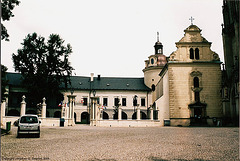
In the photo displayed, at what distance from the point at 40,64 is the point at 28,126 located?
27201mm

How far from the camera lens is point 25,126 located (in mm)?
15375

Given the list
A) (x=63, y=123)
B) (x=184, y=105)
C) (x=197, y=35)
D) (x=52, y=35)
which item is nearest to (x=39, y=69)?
Answer: (x=52, y=35)

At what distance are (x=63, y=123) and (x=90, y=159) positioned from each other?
24152 mm

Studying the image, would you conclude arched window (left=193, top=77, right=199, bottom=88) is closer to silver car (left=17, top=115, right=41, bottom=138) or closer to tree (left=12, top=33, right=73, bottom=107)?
tree (left=12, top=33, right=73, bottom=107)

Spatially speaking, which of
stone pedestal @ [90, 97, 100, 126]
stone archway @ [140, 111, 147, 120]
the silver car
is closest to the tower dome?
stone archway @ [140, 111, 147, 120]

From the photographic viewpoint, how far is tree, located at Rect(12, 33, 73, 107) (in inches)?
1575

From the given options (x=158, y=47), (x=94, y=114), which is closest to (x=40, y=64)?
(x=94, y=114)

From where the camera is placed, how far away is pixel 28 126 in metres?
15.4

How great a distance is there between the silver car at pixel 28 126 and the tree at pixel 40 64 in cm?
2478

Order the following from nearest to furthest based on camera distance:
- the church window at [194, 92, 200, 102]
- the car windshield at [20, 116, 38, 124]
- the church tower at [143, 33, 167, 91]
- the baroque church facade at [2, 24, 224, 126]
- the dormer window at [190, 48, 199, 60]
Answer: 1. the car windshield at [20, 116, 38, 124]
2. the baroque church facade at [2, 24, 224, 126]
3. the church window at [194, 92, 200, 102]
4. the dormer window at [190, 48, 199, 60]
5. the church tower at [143, 33, 167, 91]

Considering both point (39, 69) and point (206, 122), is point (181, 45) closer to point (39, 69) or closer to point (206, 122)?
point (206, 122)

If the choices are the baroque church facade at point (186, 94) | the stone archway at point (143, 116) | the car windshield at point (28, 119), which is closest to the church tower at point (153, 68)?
the stone archway at point (143, 116)

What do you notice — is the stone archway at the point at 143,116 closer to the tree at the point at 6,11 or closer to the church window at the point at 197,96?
the church window at the point at 197,96

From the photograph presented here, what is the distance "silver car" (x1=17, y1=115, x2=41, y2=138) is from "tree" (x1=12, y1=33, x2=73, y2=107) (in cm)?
2478
